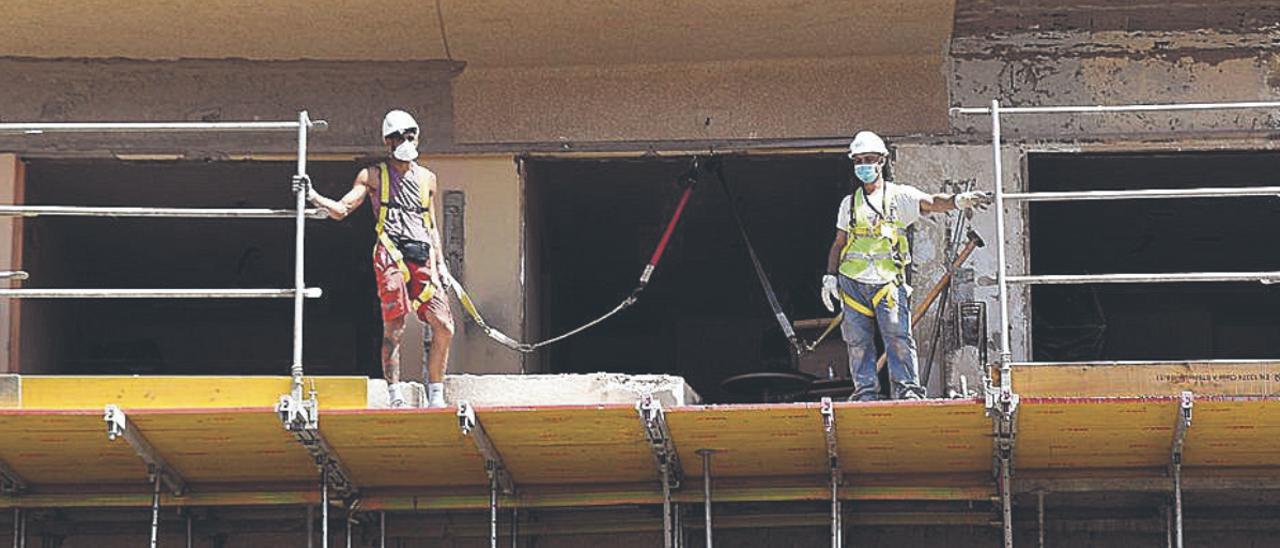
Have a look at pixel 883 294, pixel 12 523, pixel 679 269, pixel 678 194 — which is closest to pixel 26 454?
pixel 12 523

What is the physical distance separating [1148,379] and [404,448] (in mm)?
3726

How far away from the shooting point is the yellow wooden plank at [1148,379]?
1053 centimetres

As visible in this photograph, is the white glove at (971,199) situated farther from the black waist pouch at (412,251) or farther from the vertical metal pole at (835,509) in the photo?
the black waist pouch at (412,251)

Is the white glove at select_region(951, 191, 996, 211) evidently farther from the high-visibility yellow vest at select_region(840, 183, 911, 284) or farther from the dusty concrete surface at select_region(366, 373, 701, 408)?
the dusty concrete surface at select_region(366, 373, 701, 408)

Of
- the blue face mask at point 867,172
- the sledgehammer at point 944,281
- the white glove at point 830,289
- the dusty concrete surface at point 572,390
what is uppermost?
the blue face mask at point 867,172

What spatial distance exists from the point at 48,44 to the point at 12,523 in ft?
10.5

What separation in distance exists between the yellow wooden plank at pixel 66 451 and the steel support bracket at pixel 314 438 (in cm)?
92

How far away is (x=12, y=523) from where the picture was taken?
12.2 meters

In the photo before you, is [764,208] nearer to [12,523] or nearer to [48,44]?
[48,44]

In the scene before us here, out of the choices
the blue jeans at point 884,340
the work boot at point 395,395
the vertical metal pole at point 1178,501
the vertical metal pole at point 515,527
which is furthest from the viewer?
the vertical metal pole at point 515,527

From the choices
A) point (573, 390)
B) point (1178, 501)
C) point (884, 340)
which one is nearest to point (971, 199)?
point (884, 340)

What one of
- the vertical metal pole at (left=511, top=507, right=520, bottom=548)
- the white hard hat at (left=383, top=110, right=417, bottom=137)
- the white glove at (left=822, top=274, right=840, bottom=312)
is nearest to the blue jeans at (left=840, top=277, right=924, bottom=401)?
the white glove at (left=822, top=274, right=840, bottom=312)

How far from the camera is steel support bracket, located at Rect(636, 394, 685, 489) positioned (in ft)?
34.3

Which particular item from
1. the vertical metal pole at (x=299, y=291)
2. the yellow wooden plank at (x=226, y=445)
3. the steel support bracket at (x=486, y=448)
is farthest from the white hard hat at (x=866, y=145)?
the yellow wooden plank at (x=226, y=445)
